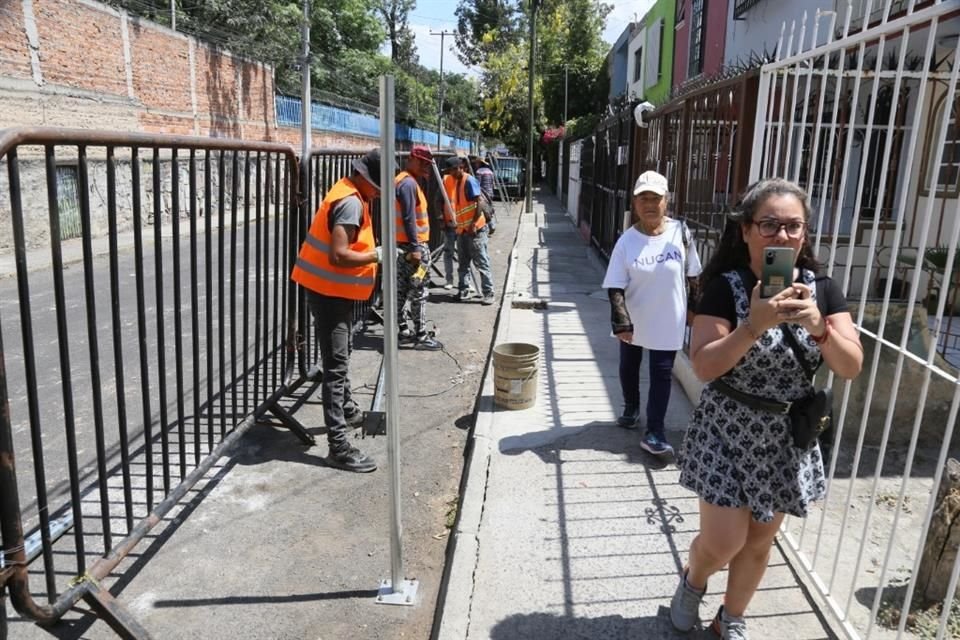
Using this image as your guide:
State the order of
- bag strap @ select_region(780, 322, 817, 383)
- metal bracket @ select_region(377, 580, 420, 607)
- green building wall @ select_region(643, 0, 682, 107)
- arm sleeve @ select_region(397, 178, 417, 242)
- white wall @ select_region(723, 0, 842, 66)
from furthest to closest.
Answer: green building wall @ select_region(643, 0, 682, 107) → white wall @ select_region(723, 0, 842, 66) → arm sleeve @ select_region(397, 178, 417, 242) → metal bracket @ select_region(377, 580, 420, 607) → bag strap @ select_region(780, 322, 817, 383)

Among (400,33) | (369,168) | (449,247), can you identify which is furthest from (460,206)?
(400,33)

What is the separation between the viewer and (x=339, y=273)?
432 centimetres

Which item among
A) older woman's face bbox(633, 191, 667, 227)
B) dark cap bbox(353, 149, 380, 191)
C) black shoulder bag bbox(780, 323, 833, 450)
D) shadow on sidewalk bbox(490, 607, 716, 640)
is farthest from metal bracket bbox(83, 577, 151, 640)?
older woman's face bbox(633, 191, 667, 227)

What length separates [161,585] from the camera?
130 inches

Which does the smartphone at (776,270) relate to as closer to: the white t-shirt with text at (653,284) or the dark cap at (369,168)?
the white t-shirt with text at (653,284)

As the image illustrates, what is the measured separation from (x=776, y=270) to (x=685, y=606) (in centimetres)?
151


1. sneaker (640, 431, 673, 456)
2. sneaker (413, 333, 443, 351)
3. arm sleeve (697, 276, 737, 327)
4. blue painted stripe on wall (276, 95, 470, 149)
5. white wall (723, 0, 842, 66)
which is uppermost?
white wall (723, 0, 842, 66)

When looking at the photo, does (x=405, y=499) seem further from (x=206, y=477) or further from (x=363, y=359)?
(x=363, y=359)

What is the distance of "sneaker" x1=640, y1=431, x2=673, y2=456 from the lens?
4387 mm

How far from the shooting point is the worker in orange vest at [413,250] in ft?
22.3

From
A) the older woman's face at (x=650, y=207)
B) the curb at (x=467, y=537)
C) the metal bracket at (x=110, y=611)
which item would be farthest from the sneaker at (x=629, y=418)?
the metal bracket at (x=110, y=611)

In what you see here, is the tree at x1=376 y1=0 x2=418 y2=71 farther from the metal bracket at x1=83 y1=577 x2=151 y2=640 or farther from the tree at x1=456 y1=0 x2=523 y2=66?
the metal bracket at x1=83 y1=577 x2=151 y2=640

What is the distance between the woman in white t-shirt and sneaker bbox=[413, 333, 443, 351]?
314cm

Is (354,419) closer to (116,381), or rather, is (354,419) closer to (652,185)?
(116,381)
